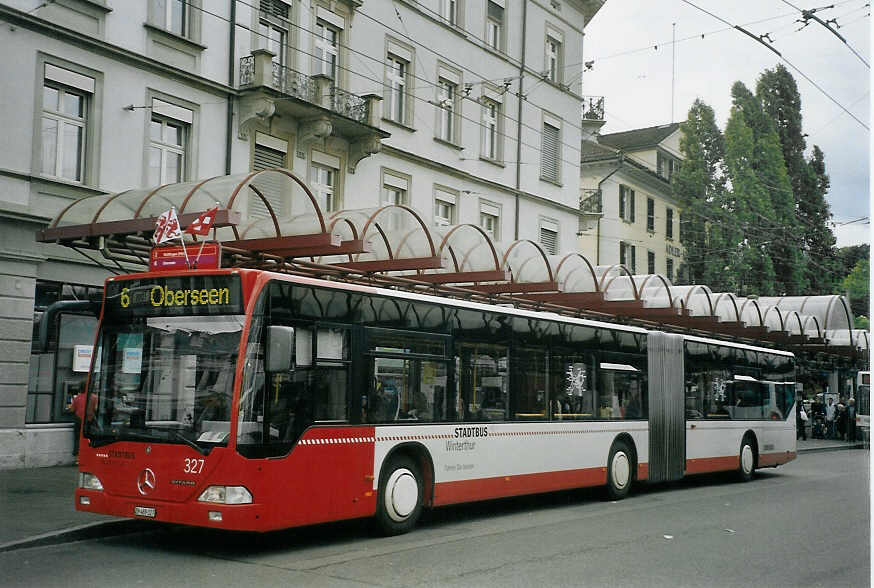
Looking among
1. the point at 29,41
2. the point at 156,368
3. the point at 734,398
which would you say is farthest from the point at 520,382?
the point at 29,41

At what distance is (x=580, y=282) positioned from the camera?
20203 mm

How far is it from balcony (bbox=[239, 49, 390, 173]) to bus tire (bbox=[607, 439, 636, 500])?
9793mm

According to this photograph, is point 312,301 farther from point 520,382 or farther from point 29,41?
point 29,41

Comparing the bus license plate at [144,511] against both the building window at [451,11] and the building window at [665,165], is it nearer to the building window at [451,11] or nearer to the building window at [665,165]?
the building window at [451,11]

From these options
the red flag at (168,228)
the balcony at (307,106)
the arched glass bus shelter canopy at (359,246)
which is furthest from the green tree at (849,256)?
the red flag at (168,228)

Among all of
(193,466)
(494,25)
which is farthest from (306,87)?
(193,466)

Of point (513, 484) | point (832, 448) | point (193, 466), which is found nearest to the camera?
point (193, 466)

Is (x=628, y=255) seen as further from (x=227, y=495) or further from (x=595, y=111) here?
(x=227, y=495)

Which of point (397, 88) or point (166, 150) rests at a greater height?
point (397, 88)

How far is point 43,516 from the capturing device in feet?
37.3

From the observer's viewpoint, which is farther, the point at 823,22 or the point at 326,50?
the point at 326,50

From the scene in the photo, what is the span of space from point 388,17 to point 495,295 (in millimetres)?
11004

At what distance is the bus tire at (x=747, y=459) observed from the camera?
20720 mm

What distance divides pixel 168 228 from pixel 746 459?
565 inches
